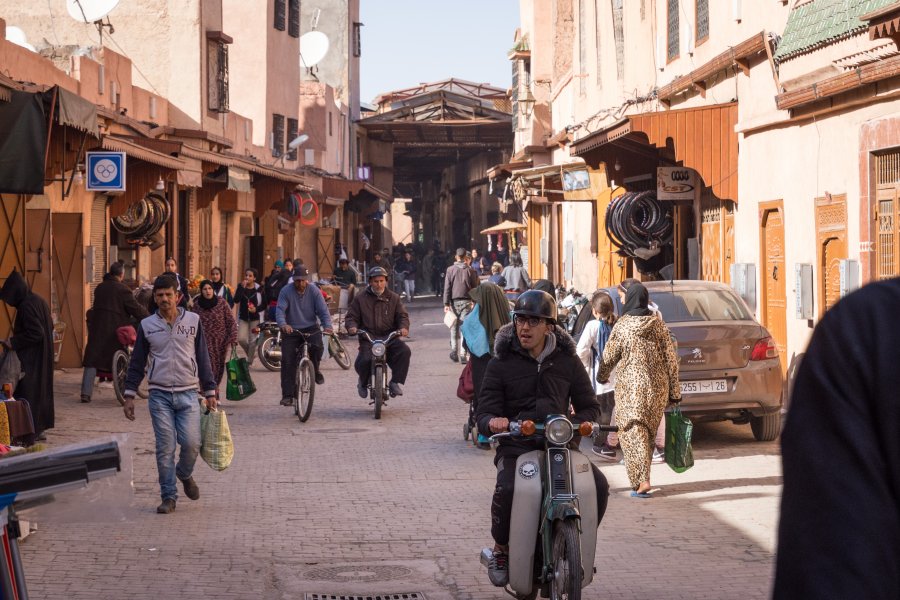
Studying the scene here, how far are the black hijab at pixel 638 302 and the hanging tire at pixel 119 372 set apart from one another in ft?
26.4

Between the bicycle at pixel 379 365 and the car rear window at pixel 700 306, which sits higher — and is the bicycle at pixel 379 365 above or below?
below

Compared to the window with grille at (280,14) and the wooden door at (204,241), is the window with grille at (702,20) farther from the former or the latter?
the window with grille at (280,14)

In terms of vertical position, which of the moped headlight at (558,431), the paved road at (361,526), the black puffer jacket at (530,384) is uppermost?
the black puffer jacket at (530,384)

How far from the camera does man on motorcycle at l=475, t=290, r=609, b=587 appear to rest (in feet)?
21.9

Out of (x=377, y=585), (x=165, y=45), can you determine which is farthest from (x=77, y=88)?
(x=377, y=585)

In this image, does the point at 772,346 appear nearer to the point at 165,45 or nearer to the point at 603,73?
the point at 603,73

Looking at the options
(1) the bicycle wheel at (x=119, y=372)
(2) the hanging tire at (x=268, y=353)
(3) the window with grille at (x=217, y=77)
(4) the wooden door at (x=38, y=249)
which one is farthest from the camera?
(3) the window with grille at (x=217, y=77)

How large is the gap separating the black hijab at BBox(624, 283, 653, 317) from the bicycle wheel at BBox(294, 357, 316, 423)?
5625mm

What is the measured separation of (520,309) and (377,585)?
1.86 meters

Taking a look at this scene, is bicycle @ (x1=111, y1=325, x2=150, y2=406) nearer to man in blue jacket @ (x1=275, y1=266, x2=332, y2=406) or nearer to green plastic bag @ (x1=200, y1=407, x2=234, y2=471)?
man in blue jacket @ (x1=275, y1=266, x2=332, y2=406)

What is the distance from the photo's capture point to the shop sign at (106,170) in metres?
18.0

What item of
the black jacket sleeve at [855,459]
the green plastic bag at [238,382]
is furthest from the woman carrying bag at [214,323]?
the black jacket sleeve at [855,459]

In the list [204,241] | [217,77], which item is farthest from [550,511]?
[217,77]

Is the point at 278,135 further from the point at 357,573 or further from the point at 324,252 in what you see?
the point at 357,573
